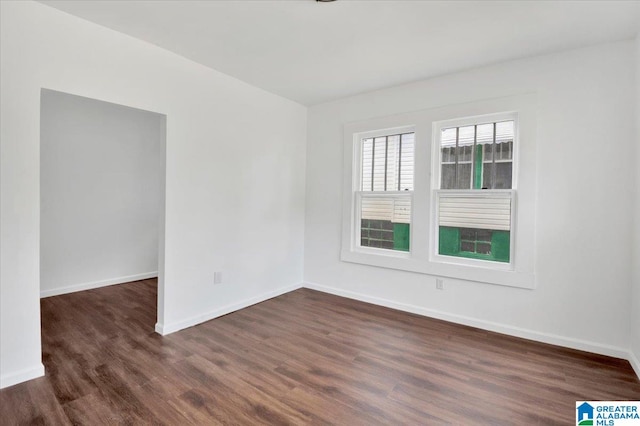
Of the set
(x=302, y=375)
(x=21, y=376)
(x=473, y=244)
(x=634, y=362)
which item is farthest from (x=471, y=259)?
(x=21, y=376)

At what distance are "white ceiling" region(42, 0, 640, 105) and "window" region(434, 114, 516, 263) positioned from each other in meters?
0.71

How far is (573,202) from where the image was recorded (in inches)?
111

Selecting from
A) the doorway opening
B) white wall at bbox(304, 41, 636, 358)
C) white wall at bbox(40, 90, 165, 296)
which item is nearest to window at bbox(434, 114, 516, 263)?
white wall at bbox(304, 41, 636, 358)

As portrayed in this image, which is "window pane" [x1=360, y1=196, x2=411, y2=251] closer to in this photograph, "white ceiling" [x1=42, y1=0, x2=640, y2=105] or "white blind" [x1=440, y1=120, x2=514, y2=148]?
"white blind" [x1=440, y1=120, x2=514, y2=148]

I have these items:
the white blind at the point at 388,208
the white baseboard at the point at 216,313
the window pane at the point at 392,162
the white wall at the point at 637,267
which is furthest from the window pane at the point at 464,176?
the white baseboard at the point at 216,313

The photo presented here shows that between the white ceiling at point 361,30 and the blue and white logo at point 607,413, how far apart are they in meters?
2.70

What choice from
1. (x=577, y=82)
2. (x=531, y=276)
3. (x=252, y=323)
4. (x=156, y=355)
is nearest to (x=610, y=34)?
(x=577, y=82)

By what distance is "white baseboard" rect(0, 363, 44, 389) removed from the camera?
212cm

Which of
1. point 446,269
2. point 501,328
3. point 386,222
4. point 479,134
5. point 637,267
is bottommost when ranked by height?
point 501,328

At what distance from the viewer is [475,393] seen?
2.16 metres

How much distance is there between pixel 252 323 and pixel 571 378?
2790 millimetres

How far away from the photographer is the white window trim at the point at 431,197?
118 inches

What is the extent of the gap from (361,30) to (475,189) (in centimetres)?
198

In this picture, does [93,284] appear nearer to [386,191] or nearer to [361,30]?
[386,191]
